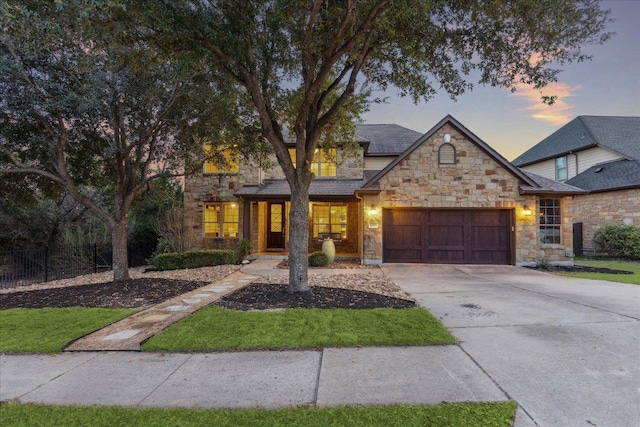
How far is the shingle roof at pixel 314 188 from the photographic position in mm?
13141

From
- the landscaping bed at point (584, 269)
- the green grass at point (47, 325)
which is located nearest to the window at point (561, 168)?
the landscaping bed at point (584, 269)

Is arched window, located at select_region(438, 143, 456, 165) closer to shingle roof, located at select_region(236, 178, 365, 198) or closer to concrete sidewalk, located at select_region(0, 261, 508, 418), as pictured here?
shingle roof, located at select_region(236, 178, 365, 198)

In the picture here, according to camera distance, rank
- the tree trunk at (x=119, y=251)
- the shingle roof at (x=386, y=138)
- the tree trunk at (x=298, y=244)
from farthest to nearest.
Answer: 1. the shingle roof at (x=386, y=138)
2. the tree trunk at (x=119, y=251)
3. the tree trunk at (x=298, y=244)

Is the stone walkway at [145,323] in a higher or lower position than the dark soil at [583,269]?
higher

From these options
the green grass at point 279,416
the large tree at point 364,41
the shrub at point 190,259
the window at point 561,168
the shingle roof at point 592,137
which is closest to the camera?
the green grass at point 279,416

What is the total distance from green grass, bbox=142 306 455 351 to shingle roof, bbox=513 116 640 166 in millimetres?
18396

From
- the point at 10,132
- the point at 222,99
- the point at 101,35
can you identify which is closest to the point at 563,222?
the point at 222,99

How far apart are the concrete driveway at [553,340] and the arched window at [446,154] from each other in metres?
5.08

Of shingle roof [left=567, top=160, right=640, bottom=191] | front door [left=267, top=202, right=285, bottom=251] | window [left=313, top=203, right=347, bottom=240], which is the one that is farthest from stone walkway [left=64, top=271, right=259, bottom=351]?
shingle roof [left=567, top=160, right=640, bottom=191]

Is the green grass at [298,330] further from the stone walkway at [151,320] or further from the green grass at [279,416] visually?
the green grass at [279,416]

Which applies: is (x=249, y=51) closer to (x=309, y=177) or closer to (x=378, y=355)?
(x=309, y=177)

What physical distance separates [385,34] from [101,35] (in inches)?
197

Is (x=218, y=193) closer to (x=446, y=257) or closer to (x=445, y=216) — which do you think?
(x=445, y=216)

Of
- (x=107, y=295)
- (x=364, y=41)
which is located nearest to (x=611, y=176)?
(x=364, y=41)
